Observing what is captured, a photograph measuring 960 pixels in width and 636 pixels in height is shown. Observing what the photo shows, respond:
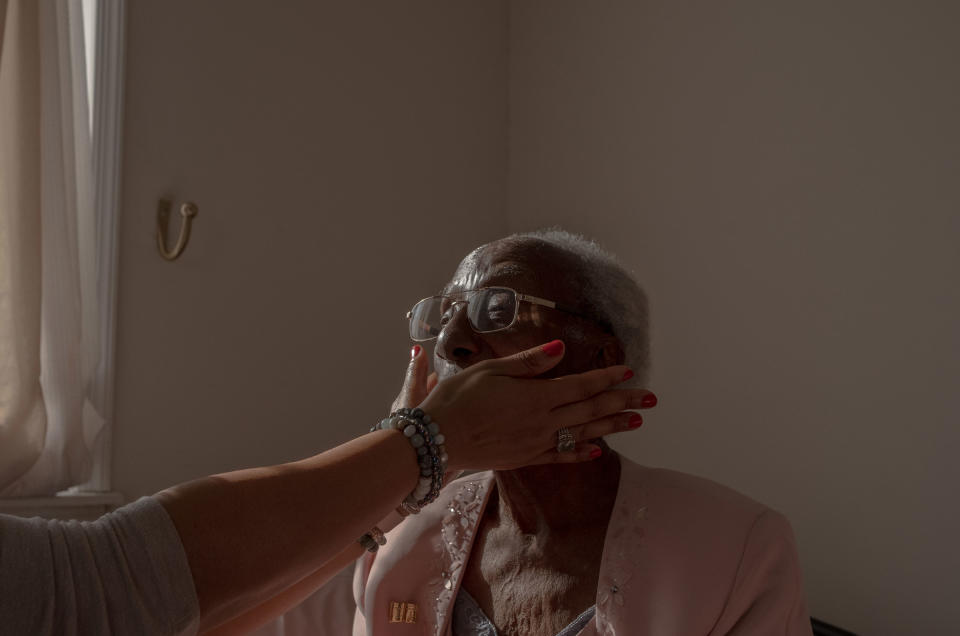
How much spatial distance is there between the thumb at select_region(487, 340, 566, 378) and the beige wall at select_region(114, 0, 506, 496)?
1604 mm

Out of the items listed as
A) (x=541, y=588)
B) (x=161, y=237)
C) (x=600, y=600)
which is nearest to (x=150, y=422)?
(x=161, y=237)

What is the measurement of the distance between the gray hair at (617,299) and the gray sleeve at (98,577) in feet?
2.99

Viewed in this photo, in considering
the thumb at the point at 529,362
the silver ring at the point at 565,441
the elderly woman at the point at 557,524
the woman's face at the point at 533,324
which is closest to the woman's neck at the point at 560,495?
the elderly woman at the point at 557,524

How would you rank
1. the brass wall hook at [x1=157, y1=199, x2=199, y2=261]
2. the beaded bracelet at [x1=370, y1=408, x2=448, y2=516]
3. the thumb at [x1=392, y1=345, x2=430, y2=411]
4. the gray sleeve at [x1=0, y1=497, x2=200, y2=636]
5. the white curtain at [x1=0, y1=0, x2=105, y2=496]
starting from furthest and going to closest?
the brass wall hook at [x1=157, y1=199, x2=199, y2=261] → the white curtain at [x1=0, y1=0, x2=105, y2=496] → the thumb at [x1=392, y1=345, x2=430, y2=411] → the beaded bracelet at [x1=370, y1=408, x2=448, y2=516] → the gray sleeve at [x1=0, y1=497, x2=200, y2=636]

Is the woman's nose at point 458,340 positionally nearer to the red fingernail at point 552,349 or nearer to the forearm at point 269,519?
the red fingernail at point 552,349

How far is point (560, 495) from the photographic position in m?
1.51

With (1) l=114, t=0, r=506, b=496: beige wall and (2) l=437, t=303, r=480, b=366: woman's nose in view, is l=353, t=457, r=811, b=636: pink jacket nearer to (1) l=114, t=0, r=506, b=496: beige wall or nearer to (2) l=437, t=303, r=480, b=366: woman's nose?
(2) l=437, t=303, r=480, b=366: woman's nose

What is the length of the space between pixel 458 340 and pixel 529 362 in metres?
0.36

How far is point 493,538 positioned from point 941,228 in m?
1.05

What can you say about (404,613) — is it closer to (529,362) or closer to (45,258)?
(529,362)

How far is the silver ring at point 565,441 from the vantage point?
1.23 metres

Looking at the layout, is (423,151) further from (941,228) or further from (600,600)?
(600,600)

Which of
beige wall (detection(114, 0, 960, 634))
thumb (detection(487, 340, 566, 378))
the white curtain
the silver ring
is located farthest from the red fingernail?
the white curtain

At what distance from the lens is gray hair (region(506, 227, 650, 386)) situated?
1540mm
